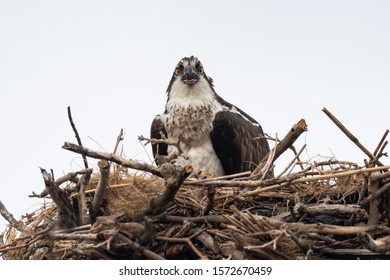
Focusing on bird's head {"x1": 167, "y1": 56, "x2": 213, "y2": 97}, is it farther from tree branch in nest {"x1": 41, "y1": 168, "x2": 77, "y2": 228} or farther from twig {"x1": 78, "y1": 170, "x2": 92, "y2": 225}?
tree branch in nest {"x1": 41, "y1": 168, "x2": 77, "y2": 228}

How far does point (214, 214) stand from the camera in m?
5.68

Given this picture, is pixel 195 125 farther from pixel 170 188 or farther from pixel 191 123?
pixel 170 188

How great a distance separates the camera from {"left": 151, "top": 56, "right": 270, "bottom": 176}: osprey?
7.55 m

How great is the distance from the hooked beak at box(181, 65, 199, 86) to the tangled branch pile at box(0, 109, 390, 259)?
1.85 meters

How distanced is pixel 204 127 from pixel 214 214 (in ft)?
6.75

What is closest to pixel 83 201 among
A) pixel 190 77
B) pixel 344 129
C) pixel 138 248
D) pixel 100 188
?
pixel 100 188

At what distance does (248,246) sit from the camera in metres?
5.02

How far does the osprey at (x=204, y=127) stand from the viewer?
7551 millimetres

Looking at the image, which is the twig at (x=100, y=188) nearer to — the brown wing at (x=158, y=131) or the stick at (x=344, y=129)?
the stick at (x=344, y=129)
